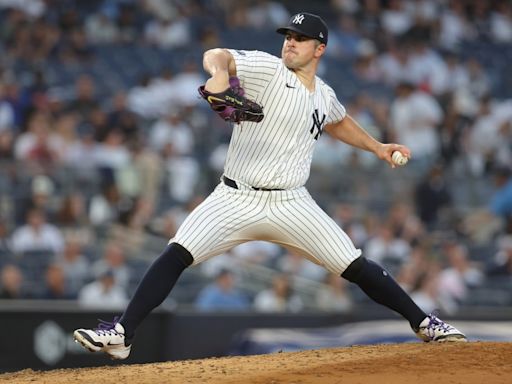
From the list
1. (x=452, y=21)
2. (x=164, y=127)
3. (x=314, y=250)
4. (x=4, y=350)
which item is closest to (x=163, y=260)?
(x=314, y=250)

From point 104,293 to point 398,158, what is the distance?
467 centimetres

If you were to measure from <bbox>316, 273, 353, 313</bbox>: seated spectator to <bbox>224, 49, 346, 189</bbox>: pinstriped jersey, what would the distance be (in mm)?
4957

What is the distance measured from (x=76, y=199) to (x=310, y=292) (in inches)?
92.7

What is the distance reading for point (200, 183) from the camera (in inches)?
435

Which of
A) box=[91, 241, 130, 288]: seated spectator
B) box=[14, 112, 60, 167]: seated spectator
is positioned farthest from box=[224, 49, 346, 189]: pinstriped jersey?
box=[14, 112, 60, 167]: seated spectator

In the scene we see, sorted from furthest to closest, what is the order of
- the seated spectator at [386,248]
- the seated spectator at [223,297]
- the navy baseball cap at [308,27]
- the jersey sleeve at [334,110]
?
the seated spectator at [386,248] → the seated spectator at [223,297] → the jersey sleeve at [334,110] → the navy baseball cap at [308,27]

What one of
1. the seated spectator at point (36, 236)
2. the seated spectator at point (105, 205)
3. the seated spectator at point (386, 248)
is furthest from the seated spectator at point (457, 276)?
the seated spectator at point (36, 236)

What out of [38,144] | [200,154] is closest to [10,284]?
[38,144]

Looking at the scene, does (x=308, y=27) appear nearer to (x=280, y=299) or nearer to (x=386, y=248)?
(x=280, y=299)

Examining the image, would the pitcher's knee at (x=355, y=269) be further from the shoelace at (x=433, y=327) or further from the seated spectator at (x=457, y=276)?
the seated spectator at (x=457, y=276)

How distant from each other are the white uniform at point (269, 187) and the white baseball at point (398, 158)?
499 mm

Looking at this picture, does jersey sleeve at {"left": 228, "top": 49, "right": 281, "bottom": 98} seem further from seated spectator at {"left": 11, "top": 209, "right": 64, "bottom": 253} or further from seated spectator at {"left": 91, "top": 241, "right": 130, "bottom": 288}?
seated spectator at {"left": 11, "top": 209, "right": 64, "bottom": 253}

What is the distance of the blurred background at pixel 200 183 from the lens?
9344 millimetres

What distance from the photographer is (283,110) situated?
538 centimetres
